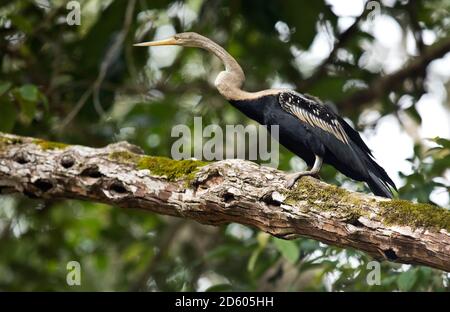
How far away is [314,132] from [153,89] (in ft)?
9.94

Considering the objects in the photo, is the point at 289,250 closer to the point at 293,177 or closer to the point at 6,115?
the point at 293,177

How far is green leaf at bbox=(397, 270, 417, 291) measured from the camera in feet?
14.7

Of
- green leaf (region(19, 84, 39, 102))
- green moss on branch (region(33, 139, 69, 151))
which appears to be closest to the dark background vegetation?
green leaf (region(19, 84, 39, 102))

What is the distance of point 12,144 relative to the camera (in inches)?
189

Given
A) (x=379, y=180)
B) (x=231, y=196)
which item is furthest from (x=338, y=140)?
(x=231, y=196)

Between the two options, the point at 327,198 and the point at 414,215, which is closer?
the point at 414,215

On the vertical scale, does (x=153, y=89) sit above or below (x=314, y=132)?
above

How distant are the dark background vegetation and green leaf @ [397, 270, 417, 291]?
136cm

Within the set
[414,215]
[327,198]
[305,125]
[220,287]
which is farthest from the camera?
[220,287]

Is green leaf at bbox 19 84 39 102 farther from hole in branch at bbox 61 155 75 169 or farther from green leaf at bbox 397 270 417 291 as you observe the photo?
green leaf at bbox 397 270 417 291

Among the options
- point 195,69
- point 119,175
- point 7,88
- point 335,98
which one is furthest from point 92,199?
point 195,69

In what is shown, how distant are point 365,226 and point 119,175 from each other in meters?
1.40

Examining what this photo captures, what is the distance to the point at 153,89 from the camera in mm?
7129
